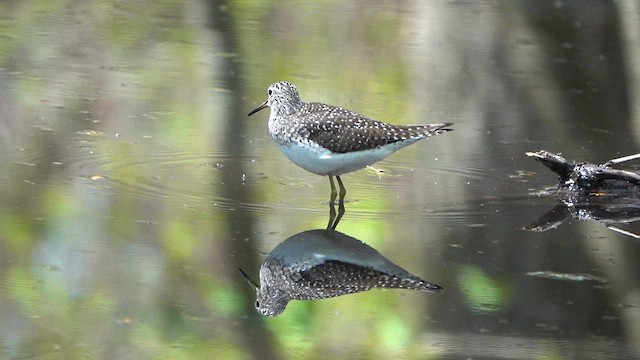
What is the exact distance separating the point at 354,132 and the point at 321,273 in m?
1.83

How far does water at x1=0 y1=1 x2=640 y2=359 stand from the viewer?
652cm

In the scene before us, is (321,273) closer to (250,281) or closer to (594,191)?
(250,281)

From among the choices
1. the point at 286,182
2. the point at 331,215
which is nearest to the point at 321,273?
the point at 331,215

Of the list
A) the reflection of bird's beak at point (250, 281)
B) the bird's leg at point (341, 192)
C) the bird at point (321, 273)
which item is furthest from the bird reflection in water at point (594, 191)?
the reflection of bird's beak at point (250, 281)

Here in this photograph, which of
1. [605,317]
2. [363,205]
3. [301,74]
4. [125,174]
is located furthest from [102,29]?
[605,317]

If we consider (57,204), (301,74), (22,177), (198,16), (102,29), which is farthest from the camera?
(198,16)

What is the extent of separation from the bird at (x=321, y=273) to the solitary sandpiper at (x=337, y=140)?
972 mm

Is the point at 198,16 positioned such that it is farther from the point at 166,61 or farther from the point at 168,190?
the point at 168,190

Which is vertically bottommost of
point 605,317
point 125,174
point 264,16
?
point 264,16

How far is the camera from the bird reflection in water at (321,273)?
6.89 metres

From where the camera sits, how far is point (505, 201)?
8.95 meters

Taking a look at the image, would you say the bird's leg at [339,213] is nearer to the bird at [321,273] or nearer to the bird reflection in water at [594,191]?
the bird at [321,273]

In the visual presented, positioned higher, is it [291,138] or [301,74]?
[291,138]

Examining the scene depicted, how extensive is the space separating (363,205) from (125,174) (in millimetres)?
1694
